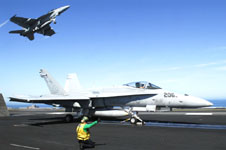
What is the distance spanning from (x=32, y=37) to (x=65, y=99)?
17858 millimetres

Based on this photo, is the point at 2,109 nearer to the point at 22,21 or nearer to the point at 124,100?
the point at 22,21

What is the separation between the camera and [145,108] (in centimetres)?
1549

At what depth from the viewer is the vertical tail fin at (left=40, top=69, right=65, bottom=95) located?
22844mm

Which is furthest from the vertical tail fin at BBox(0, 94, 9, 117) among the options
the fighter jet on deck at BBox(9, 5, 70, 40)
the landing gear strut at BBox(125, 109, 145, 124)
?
the landing gear strut at BBox(125, 109, 145, 124)

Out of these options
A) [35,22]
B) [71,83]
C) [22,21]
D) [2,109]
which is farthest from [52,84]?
[22,21]

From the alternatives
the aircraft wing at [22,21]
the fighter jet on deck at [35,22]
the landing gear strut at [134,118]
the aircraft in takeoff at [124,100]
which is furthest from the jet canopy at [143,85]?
the aircraft wing at [22,21]

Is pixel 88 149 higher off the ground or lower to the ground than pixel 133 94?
lower

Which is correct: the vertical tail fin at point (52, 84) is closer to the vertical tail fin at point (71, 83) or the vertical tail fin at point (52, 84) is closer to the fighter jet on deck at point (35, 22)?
the vertical tail fin at point (71, 83)

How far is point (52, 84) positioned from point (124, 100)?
9.49 meters

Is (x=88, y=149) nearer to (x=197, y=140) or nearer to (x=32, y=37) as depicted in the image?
(x=197, y=140)

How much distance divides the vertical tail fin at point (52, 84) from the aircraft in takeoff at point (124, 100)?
2.61 meters

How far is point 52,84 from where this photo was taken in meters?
23.2

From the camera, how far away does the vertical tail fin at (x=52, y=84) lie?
22.8 meters

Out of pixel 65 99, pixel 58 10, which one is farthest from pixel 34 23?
pixel 65 99
